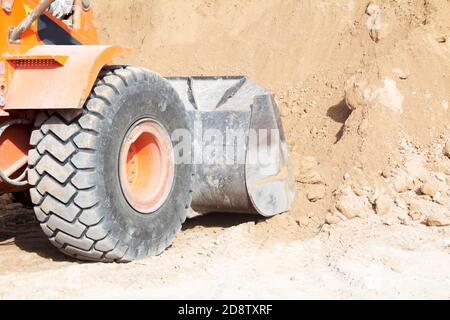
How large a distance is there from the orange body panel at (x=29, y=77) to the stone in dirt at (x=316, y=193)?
212 cm

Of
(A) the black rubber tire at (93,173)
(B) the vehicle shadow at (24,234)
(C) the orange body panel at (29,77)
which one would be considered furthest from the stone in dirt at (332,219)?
(C) the orange body panel at (29,77)

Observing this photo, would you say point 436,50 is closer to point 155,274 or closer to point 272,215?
point 272,215

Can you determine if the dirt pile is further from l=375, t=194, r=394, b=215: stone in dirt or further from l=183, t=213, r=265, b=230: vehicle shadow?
l=183, t=213, r=265, b=230: vehicle shadow

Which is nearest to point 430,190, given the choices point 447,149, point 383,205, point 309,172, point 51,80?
point 383,205

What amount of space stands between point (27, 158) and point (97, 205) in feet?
1.59

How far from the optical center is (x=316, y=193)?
5195 millimetres

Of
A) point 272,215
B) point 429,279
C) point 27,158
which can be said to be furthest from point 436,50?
point 27,158

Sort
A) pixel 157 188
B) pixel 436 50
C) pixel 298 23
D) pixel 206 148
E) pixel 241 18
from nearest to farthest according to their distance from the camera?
pixel 157 188 → pixel 206 148 → pixel 436 50 → pixel 298 23 → pixel 241 18

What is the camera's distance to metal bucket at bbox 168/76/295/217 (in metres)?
4.84

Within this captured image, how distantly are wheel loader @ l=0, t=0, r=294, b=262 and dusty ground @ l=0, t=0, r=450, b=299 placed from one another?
23 centimetres

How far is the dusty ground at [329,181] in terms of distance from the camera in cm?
356

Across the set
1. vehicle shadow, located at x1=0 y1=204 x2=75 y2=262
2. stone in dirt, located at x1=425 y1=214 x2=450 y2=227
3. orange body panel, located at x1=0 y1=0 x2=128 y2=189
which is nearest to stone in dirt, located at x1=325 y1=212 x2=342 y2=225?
stone in dirt, located at x1=425 y1=214 x2=450 y2=227

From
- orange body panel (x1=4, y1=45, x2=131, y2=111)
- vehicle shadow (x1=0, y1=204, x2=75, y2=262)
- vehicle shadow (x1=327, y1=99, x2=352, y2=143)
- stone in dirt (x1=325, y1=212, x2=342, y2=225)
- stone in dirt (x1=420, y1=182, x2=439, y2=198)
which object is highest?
orange body panel (x1=4, y1=45, x2=131, y2=111)

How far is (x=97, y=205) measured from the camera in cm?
363
